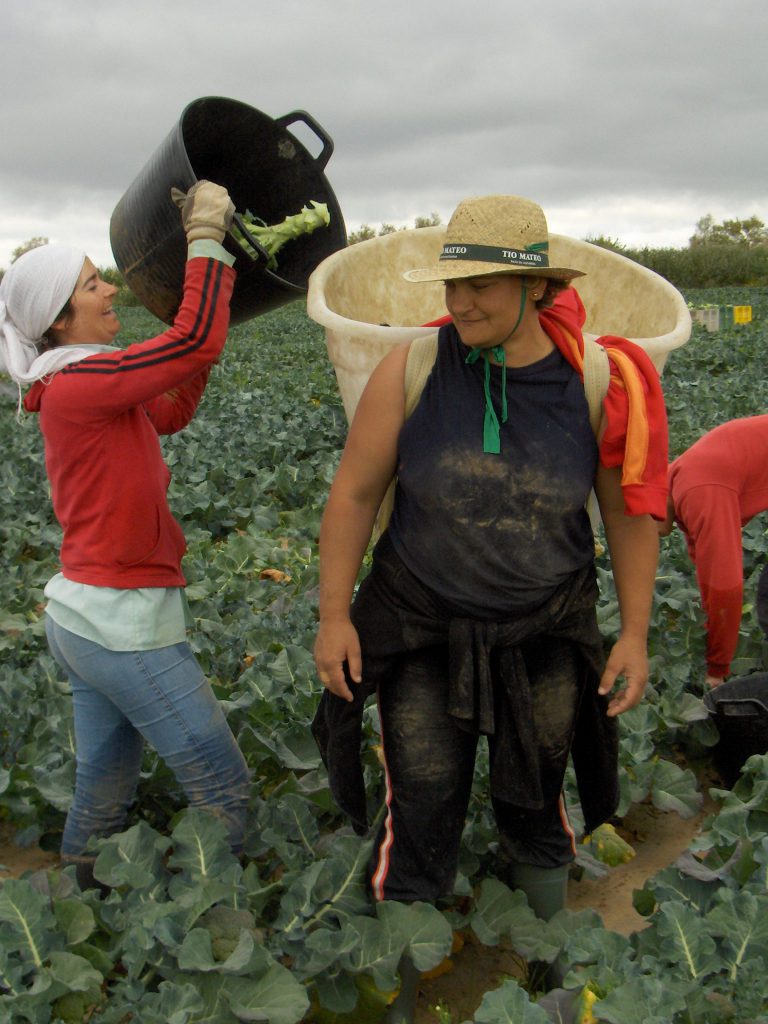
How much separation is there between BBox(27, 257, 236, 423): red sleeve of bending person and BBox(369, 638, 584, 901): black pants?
2.59 feet

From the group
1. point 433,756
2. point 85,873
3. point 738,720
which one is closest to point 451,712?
point 433,756

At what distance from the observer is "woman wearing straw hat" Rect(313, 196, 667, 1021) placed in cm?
201

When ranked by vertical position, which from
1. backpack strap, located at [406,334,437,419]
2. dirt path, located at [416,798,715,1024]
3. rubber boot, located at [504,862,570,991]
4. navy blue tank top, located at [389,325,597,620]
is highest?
backpack strap, located at [406,334,437,419]

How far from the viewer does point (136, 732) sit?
2.60 meters

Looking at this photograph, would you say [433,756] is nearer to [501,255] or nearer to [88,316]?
[501,255]

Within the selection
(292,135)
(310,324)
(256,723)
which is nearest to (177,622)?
(256,723)

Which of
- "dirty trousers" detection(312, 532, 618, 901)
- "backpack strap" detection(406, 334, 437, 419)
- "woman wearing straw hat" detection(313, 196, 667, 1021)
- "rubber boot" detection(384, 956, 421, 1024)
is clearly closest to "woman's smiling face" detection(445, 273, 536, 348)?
"woman wearing straw hat" detection(313, 196, 667, 1021)

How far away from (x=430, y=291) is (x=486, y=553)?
5.13ft

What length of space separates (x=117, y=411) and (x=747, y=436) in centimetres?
213

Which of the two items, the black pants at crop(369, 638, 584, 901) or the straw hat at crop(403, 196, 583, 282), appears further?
the black pants at crop(369, 638, 584, 901)

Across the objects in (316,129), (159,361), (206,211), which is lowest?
(159,361)

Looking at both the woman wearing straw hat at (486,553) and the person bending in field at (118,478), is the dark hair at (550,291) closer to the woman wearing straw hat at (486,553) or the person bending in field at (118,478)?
the woman wearing straw hat at (486,553)

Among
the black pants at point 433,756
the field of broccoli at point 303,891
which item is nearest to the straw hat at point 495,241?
the black pants at point 433,756

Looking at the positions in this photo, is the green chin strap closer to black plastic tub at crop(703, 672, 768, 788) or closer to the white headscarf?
the white headscarf
